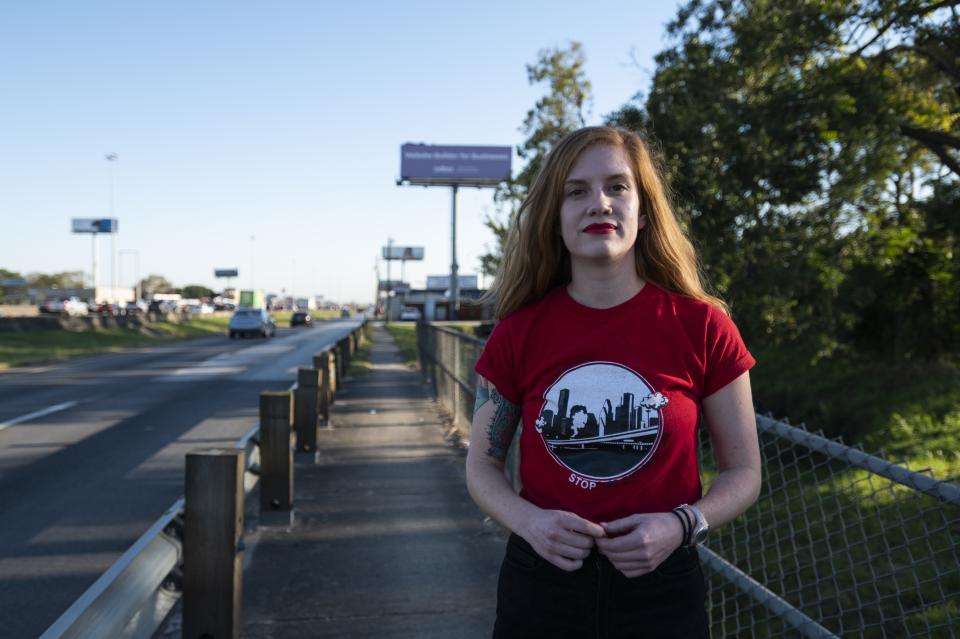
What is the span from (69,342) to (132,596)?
104ft

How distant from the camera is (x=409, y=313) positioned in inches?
3848

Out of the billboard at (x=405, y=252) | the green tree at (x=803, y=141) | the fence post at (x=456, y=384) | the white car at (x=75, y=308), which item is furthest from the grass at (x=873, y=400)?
the billboard at (x=405, y=252)

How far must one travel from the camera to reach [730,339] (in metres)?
1.88

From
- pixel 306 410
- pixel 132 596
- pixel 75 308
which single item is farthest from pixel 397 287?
pixel 132 596

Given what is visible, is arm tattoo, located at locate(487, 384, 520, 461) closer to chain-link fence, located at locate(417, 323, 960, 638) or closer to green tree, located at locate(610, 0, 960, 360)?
chain-link fence, located at locate(417, 323, 960, 638)

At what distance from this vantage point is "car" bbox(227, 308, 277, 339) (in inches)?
1644

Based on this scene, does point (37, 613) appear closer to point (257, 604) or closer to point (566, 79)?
point (257, 604)

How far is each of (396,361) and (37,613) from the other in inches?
797

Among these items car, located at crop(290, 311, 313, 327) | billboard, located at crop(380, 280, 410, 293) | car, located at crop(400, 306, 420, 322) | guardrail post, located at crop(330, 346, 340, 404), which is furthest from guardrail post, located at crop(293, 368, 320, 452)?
billboard, located at crop(380, 280, 410, 293)

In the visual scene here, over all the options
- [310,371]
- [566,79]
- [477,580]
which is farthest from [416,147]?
[477,580]

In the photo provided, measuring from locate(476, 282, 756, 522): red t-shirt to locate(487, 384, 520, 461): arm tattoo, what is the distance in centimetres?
7

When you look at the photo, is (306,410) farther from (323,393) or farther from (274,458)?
(323,393)

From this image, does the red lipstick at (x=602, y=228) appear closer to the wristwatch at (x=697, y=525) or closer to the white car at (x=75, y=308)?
the wristwatch at (x=697, y=525)

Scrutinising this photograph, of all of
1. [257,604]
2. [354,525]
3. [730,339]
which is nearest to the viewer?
[730,339]
